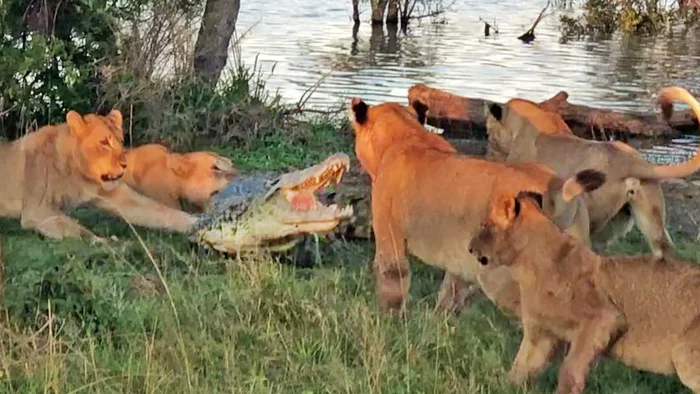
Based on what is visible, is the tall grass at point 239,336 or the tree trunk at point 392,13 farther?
the tree trunk at point 392,13

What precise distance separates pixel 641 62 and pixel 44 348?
1578 centimetres

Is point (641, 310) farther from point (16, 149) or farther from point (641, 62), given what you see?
point (641, 62)

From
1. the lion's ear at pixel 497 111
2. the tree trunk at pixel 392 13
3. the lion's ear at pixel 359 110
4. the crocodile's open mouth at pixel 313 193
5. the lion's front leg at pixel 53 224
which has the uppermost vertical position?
the lion's ear at pixel 359 110

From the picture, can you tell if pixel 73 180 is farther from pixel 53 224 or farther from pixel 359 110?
pixel 359 110

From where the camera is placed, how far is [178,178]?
24.8 ft

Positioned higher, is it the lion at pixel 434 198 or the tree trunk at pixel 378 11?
the lion at pixel 434 198

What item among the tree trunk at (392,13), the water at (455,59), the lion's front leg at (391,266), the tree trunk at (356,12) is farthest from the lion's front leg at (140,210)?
the tree trunk at (392,13)

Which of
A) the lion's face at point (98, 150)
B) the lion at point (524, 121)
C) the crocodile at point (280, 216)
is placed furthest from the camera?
the lion's face at point (98, 150)

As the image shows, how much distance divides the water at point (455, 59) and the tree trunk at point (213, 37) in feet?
4.19

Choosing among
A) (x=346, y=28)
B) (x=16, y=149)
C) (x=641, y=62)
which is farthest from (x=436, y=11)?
(x=16, y=149)

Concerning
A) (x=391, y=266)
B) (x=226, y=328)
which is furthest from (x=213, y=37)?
(x=226, y=328)

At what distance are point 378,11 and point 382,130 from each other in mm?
21058

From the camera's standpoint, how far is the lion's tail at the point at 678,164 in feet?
17.9

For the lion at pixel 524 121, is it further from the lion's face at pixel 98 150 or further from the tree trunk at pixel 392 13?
the tree trunk at pixel 392 13
